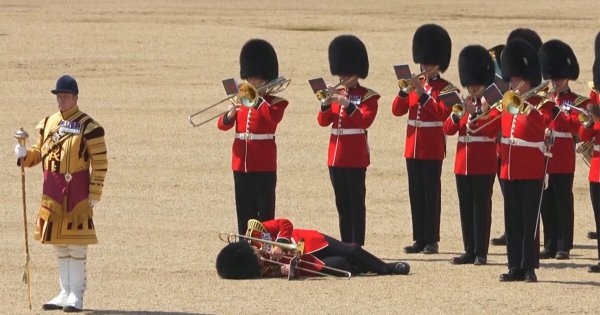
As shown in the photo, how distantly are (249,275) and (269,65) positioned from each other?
1.97 meters

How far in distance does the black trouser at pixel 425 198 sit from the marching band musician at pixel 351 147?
0.48 m

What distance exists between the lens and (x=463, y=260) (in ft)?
41.5

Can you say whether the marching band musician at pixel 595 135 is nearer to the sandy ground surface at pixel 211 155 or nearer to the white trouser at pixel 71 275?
the sandy ground surface at pixel 211 155

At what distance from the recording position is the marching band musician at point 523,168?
11602 millimetres

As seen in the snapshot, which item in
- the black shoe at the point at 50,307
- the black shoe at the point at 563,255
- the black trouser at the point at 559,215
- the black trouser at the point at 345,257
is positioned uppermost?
the black trouser at the point at 559,215

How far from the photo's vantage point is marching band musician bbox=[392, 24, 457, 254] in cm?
1312

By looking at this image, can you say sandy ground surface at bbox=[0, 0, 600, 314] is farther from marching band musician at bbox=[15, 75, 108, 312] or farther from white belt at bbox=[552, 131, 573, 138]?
white belt at bbox=[552, 131, 573, 138]

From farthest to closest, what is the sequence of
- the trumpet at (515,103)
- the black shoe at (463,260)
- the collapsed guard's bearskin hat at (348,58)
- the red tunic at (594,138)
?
the collapsed guard's bearskin hat at (348,58), the black shoe at (463,260), the red tunic at (594,138), the trumpet at (515,103)

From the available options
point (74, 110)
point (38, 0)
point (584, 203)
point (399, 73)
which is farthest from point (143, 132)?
point (38, 0)

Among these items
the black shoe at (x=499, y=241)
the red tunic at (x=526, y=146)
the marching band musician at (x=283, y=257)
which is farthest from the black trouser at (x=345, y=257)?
the black shoe at (x=499, y=241)

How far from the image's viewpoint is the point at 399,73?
1281 cm

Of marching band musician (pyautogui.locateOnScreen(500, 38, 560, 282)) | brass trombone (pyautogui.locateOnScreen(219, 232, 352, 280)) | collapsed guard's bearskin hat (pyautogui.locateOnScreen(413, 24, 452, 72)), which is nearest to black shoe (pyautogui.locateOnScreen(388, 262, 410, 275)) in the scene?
brass trombone (pyautogui.locateOnScreen(219, 232, 352, 280))

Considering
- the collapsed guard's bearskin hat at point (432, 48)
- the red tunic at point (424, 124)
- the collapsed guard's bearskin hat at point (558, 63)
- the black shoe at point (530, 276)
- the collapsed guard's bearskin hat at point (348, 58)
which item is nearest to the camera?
the black shoe at point (530, 276)

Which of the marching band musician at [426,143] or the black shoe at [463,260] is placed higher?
the marching band musician at [426,143]
